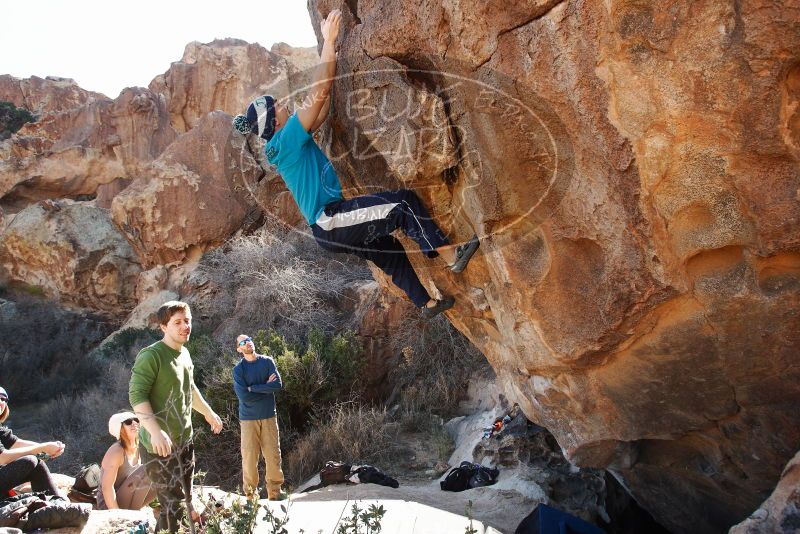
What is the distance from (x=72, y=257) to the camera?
14.6 metres

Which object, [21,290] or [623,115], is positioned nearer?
[623,115]

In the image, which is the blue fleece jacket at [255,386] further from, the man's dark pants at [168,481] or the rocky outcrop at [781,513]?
the rocky outcrop at [781,513]

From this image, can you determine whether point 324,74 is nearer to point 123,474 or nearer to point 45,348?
point 123,474

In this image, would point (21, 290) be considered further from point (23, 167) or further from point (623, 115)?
point (623, 115)

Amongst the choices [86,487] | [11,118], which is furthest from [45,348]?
[11,118]

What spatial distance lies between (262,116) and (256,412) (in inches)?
104

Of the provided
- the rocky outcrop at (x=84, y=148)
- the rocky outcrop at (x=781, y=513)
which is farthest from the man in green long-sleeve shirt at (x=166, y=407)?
the rocky outcrop at (x=84, y=148)

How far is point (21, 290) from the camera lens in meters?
15.3

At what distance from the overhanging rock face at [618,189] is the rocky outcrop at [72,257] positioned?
12226 mm

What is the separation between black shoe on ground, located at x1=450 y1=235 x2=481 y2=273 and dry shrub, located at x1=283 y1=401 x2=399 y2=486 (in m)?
4.36

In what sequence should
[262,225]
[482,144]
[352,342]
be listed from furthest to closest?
1. [262,225]
2. [352,342]
3. [482,144]

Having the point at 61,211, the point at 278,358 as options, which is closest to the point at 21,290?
the point at 61,211

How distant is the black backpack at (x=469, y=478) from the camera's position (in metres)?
5.63

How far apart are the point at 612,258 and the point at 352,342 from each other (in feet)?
20.8
